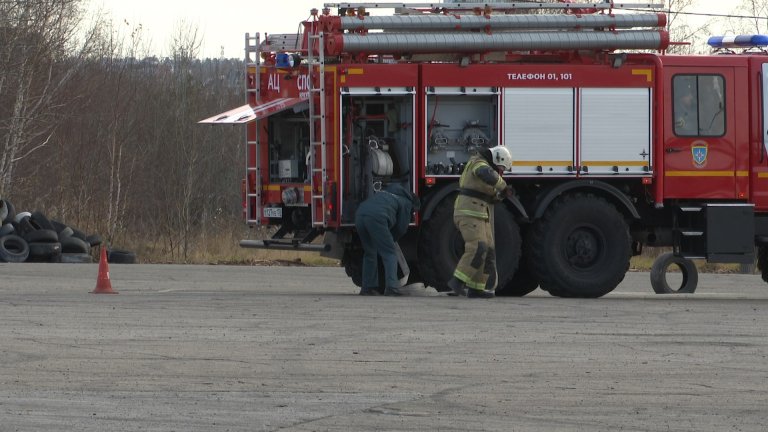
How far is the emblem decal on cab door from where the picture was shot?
17.2 metres

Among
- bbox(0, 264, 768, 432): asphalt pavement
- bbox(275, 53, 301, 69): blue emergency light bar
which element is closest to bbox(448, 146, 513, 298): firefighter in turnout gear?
bbox(0, 264, 768, 432): asphalt pavement

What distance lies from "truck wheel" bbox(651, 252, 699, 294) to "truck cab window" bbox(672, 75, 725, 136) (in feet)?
4.92

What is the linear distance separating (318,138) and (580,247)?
3.17 m

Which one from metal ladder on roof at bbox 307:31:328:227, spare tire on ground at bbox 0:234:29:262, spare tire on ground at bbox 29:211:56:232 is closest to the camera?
metal ladder on roof at bbox 307:31:328:227

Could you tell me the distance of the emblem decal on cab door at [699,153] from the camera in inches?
676

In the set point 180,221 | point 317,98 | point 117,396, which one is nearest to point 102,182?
point 180,221

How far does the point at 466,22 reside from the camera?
17.0 meters

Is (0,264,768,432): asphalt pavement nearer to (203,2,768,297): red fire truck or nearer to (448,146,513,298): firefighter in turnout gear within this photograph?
(448,146,513,298): firefighter in turnout gear

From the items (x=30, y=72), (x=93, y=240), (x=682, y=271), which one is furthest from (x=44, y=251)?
(x=682, y=271)

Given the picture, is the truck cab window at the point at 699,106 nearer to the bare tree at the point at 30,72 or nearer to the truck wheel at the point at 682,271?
the truck wheel at the point at 682,271

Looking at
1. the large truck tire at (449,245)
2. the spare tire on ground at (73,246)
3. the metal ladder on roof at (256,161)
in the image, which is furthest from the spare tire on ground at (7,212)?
the large truck tire at (449,245)

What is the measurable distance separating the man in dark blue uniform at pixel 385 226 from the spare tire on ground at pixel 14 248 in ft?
34.7

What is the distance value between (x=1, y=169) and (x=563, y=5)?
19941 millimetres

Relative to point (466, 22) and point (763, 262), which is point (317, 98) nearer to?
point (466, 22)
